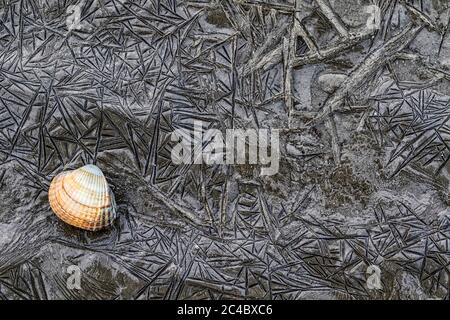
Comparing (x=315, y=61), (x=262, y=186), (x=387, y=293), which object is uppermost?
(x=315, y=61)

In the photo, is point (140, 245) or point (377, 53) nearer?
point (140, 245)

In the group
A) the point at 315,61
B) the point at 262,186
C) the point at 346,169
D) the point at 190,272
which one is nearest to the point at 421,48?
the point at 315,61

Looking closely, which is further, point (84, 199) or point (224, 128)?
point (224, 128)

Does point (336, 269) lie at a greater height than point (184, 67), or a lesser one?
lesser

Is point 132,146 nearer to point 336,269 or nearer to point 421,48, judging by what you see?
point 336,269
